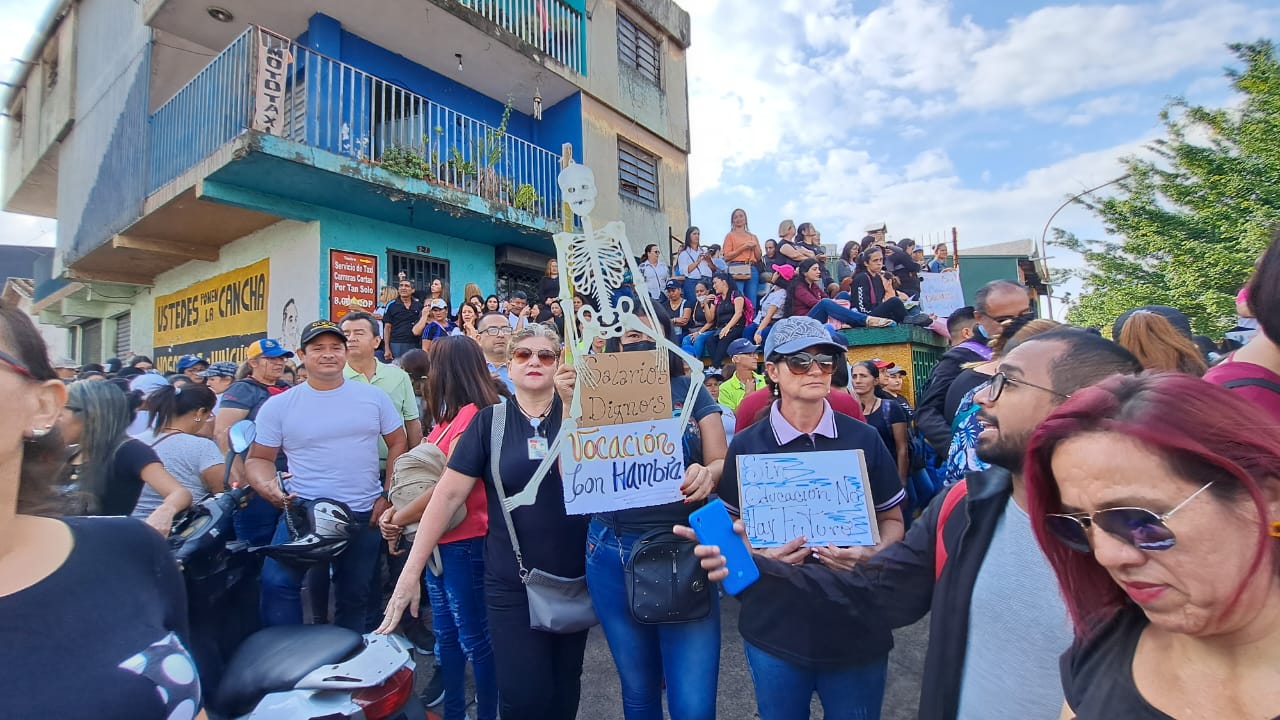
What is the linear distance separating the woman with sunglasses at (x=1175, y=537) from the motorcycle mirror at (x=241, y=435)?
3260 mm

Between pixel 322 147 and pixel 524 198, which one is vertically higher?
pixel 322 147

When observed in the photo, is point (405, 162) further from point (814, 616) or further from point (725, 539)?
point (814, 616)

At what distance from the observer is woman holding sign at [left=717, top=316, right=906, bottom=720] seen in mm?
2074

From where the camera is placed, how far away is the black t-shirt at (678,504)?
7.95 feet

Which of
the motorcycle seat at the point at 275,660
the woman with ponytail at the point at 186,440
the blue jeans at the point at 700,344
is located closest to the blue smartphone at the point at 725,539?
the motorcycle seat at the point at 275,660

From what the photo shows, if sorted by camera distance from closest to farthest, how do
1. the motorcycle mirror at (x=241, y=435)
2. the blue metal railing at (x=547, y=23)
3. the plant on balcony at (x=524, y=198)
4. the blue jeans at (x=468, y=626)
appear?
the motorcycle mirror at (x=241, y=435), the blue jeans at (x=468, y=626), the plant on balcony at (x=524, y=198), the blue metal railing at (x=547, y=23)

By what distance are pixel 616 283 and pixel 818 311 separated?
5.61 m

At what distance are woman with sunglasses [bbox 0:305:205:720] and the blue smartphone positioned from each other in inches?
52.4

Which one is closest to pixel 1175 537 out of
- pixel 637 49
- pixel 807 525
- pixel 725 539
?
pixel 725 539

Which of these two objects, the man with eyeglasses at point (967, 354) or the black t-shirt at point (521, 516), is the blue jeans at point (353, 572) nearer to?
the black t-shirt at point (521, 516)

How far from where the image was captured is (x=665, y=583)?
2227 mm

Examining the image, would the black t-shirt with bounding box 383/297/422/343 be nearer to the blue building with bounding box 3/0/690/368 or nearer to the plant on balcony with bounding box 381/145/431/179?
the blue building with bounding box 3/0/690/368

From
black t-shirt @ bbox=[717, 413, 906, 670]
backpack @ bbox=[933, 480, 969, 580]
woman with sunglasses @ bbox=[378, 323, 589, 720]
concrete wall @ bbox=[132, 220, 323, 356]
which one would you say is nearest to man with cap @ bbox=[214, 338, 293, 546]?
woman with sunglasses @ bbox=[378, 323, 589, 720]

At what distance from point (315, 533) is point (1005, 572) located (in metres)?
3.02
